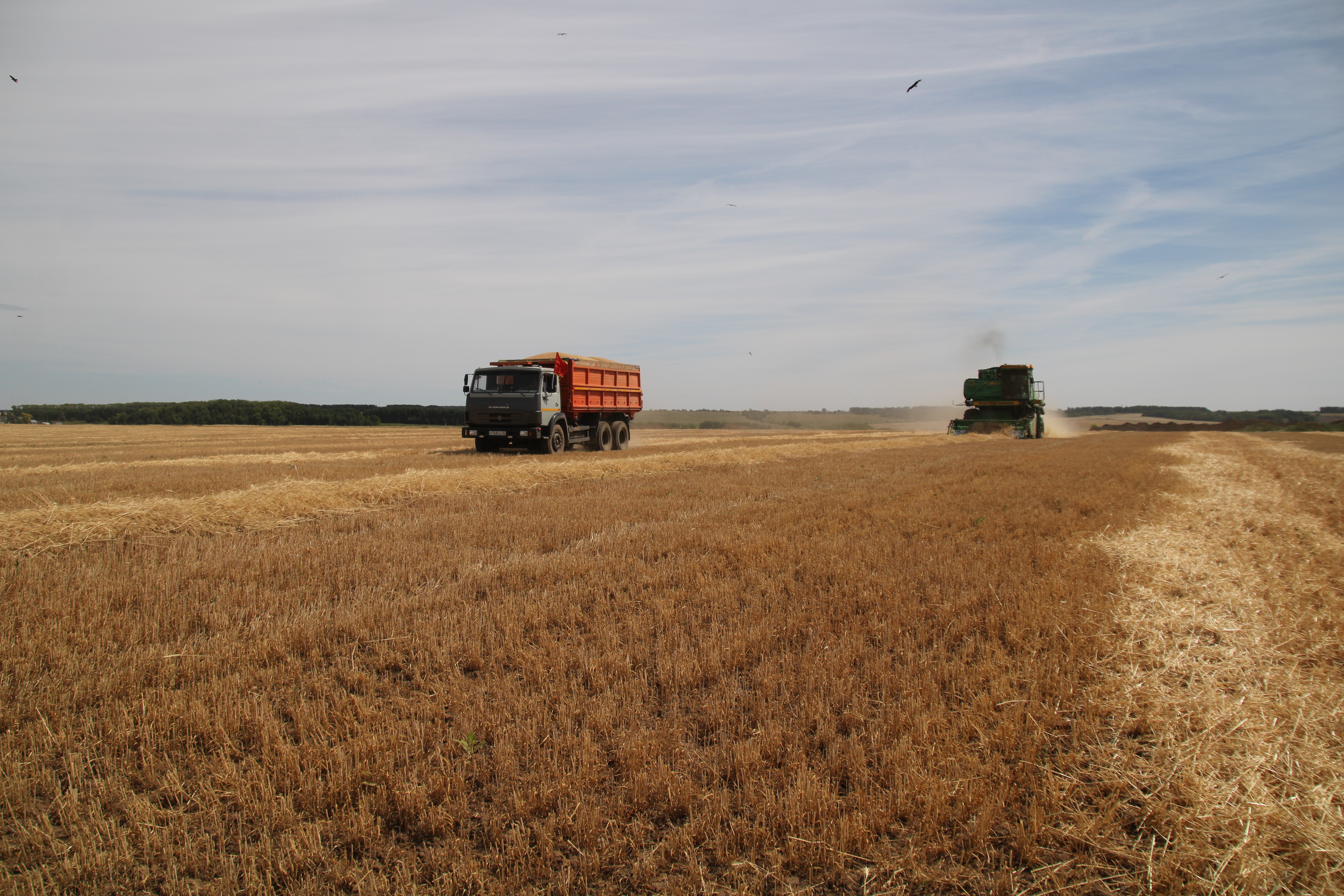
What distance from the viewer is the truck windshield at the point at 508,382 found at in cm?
2302

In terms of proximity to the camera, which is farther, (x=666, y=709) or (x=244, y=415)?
(x=244, y=415)

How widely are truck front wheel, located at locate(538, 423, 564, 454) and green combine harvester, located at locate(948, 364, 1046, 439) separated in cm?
2789

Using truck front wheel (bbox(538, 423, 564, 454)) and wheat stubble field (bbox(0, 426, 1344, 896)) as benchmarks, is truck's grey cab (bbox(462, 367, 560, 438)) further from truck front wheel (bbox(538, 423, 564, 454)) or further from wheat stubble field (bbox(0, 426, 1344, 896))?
wheat stubble field (bbox(0, 426, 1344, 896))

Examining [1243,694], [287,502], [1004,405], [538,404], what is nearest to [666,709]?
[1243,694]

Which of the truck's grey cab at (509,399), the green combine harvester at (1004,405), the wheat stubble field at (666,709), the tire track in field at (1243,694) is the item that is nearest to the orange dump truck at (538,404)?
the truck's grey cab at (509,399)

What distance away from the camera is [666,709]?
13.2 feet

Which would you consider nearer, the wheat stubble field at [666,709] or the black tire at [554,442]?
the wheat stubble field at [666,709]

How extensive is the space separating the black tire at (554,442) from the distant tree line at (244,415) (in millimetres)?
32921

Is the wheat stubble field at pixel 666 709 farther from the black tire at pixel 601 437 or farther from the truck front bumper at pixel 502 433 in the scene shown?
the black tire at pixel 601 437

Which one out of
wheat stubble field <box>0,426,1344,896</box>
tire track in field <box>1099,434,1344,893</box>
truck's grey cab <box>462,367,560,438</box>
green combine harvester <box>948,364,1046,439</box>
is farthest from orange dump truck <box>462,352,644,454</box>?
green combine harvester <box>948,364,1046,439</box>

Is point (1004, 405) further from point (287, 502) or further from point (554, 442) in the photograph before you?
point (287, 502)

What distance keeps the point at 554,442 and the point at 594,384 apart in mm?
3862

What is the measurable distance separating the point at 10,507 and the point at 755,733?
12.9 m

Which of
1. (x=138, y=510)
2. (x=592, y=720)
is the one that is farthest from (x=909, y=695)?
(x=138, y=510)
